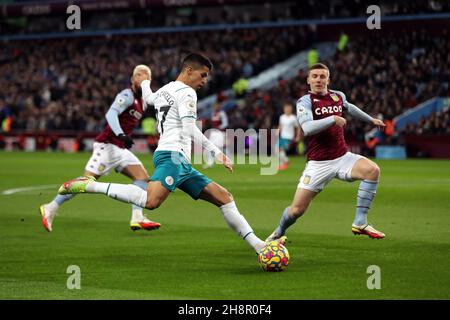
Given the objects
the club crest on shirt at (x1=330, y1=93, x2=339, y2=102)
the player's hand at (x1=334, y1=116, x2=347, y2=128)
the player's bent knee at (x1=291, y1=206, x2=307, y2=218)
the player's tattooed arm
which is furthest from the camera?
the player's tattooed arm

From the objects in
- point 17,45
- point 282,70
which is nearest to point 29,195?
point 282,70

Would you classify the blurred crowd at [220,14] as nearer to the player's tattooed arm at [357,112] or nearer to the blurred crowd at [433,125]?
the blurred crowd at [433,125]

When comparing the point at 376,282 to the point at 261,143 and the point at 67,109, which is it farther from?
the point at 67,109

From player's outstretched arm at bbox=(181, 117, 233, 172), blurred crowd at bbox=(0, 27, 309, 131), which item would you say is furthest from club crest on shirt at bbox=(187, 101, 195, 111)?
blurred crowd at bbox=(0, 27, 309, 131)

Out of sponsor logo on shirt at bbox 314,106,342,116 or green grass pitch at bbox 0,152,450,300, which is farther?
sponsor logo on shirt at bbox 314,106,342,116

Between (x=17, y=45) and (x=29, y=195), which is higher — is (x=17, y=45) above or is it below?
above

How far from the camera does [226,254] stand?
11.2 metres

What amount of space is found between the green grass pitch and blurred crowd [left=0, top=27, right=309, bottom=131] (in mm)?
29000

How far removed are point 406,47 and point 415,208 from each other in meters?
27.2

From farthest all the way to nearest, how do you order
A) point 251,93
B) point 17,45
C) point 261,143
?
point 17,45 → point 251,93 → point 261,143

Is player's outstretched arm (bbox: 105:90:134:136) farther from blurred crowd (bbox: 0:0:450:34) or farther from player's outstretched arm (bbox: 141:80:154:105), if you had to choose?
blurred crowd (bbox: 0:0:450:34)

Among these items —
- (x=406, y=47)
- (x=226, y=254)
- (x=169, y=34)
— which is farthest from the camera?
(x=169, y=34)

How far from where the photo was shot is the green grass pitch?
28.1 ft

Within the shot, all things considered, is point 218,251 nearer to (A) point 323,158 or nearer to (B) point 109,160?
(A) point 323,158
